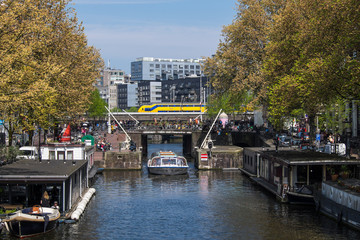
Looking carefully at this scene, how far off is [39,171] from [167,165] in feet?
102

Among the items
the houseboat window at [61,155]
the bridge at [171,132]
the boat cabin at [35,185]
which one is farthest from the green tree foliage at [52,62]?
the bridge at [171,132]

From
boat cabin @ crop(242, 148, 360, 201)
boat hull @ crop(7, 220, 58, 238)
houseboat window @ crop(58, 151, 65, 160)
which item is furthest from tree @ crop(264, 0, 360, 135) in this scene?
boat hull @ crop(7, 220, 58, 238)

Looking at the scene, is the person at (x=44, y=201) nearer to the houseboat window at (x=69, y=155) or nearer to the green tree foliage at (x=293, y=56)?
the houseboat window at (x=69, y=155)

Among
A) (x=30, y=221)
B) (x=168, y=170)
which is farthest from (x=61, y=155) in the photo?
(x=30, y=221)

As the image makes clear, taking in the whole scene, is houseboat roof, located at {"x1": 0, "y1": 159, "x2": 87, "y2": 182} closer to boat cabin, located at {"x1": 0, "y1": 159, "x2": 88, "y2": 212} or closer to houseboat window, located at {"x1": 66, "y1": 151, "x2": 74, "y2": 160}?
boat cabin, located at {"x1": 0, "y1": 159, "x2": 88, "y2": 212}

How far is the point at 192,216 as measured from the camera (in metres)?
45.9

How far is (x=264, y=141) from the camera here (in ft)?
278

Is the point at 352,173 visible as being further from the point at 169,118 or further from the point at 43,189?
the point at 169,118

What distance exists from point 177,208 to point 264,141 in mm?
37576

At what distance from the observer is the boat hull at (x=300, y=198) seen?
47963 millimetres

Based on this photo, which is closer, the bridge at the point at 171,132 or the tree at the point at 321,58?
the tree at the point at 321,58

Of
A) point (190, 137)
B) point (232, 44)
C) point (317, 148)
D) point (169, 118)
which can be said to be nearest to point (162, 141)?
point (169, 118)

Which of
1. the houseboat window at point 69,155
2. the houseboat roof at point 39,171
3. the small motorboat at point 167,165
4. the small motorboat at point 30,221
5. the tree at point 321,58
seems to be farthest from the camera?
the small motorboat at point 167,165

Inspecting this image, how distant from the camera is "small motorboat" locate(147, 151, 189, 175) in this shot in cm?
7200
